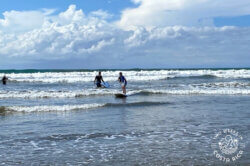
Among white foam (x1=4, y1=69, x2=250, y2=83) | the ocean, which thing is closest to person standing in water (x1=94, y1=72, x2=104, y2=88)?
the ocean

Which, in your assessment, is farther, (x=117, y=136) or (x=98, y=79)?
(x=98, y=79)

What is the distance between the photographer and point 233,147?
7.98 meters

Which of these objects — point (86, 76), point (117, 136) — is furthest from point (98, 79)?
point (86, 76)

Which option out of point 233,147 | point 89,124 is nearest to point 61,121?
point 89,124

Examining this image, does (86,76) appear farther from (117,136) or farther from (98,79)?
(117,136)

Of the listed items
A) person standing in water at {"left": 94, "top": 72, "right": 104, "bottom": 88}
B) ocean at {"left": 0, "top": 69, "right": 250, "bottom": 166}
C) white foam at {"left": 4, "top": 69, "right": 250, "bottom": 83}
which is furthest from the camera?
white foam at {"left": 4, "top": 69, "right": 250, "bottom": 83}

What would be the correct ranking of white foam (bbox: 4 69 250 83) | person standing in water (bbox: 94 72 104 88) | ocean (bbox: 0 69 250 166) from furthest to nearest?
white foam (bbox: 4 69 250 83) → person standing in water (bbox: 94 72 104 88) → ocean (bbox: 0 69 250 166)

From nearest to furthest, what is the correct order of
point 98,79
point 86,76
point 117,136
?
point 117,136, point 98,79, point 86,76

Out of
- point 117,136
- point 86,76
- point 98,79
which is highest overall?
point 98,79

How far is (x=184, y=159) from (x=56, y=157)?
2.91 m

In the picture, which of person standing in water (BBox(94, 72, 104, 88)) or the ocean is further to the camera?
person standing in water (BBox(94, 72, 104, 88))

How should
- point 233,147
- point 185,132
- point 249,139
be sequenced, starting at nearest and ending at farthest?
point 233,147 < point 249,139 < point 185,132

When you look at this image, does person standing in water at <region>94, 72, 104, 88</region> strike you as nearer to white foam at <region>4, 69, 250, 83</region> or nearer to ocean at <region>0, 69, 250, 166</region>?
ocean at <region>0, 69, 250, 166</region>

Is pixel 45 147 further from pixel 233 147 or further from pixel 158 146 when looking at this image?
Answer: pixel 233 147
